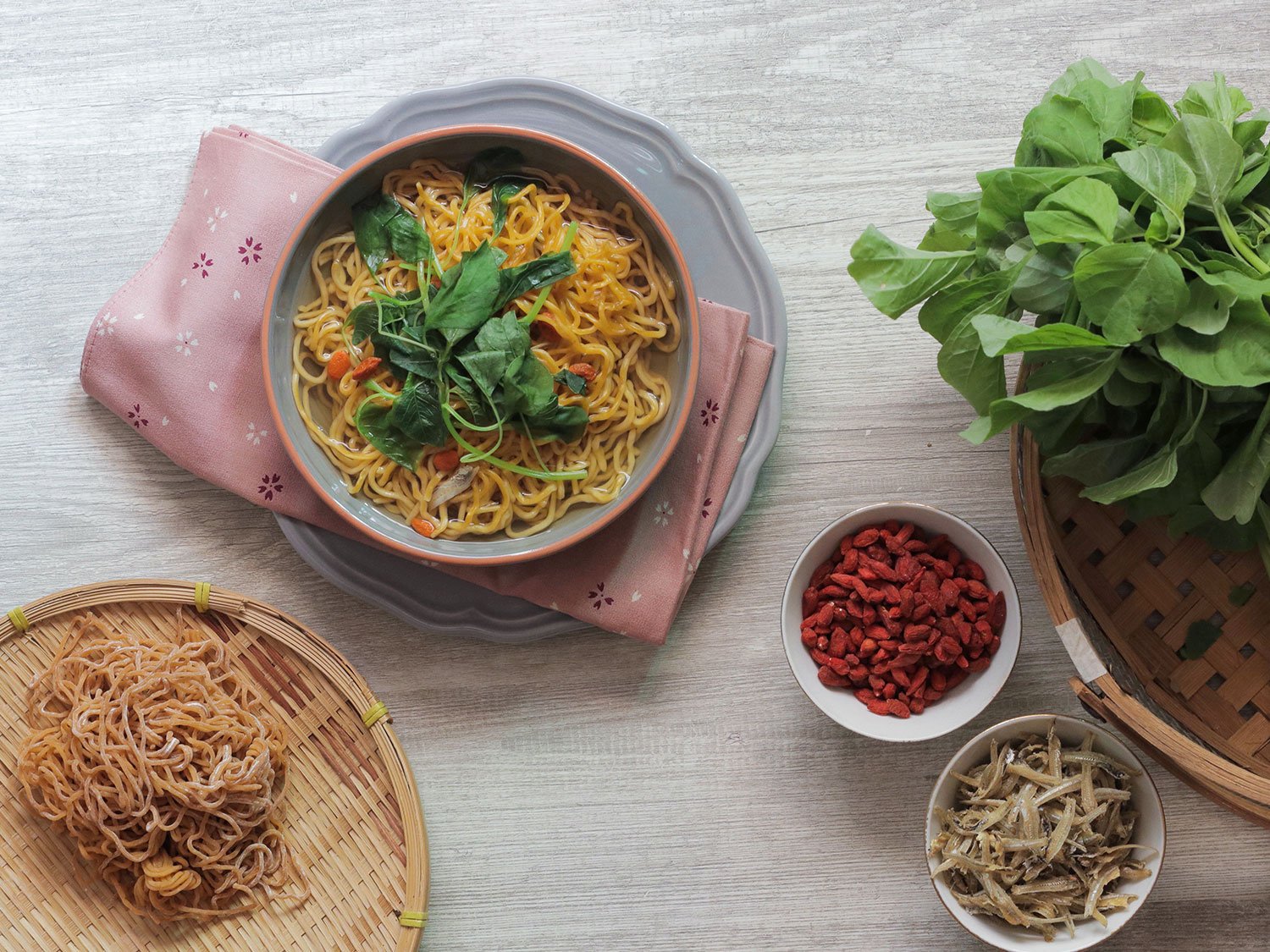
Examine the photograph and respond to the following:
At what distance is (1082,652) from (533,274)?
108 centimetres

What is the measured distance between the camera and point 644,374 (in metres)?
1.83

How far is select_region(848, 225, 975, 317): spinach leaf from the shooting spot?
1.44 metres

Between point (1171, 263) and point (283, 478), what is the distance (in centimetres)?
146

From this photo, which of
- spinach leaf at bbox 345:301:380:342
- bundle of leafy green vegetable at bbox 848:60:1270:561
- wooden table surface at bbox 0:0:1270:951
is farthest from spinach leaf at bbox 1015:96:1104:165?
spinach leaf at bbox 345:301:380:342

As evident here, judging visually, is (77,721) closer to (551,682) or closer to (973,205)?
(551,682)

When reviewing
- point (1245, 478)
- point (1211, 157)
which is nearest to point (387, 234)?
point (1211, 157)

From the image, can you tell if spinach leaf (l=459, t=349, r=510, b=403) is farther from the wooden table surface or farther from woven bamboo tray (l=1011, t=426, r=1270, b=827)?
woven bamboo tray (l=1011, t=426, r=1270, b=827)

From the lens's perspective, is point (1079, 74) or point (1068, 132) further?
point (1079, 74)

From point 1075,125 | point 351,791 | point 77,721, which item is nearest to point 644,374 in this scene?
point 1075,125

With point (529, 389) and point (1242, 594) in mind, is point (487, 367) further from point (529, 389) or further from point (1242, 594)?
point (1242, 594)

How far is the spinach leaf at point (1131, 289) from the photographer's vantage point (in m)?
1.25

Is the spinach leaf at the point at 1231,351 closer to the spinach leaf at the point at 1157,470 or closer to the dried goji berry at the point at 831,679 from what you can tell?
the spinach leaf at the point at 1157,470

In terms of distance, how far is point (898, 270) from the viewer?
1450 millimetres

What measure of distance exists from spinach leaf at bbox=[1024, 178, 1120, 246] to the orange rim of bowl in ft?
1.96
